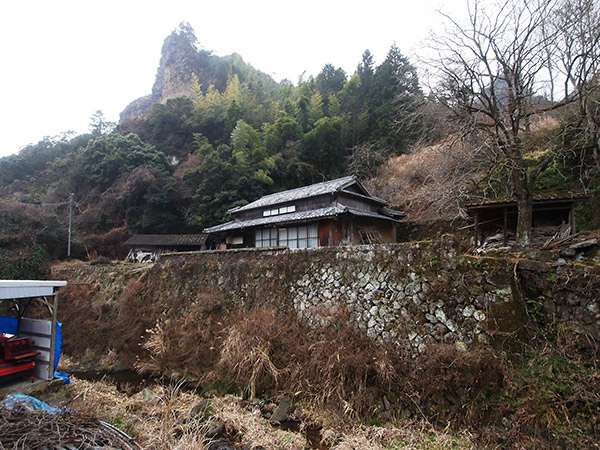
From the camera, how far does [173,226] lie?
78.2 feet

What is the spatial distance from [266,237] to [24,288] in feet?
36.7

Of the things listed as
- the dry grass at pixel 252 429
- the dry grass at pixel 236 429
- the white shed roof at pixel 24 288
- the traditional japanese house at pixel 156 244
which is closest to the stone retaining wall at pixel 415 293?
the dry grass at pixel 236 429

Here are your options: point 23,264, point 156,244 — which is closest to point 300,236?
point 156,244

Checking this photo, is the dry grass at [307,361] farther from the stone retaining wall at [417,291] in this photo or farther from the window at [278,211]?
the window at [278,211]

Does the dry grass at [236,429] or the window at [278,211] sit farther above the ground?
the window at [278,211]

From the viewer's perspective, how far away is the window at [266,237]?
15.8 metres

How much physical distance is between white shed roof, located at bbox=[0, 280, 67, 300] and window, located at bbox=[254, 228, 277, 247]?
10.1 m

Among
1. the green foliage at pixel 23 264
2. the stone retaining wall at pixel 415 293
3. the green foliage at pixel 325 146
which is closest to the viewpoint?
the stone retaining wall at pixel 415 293

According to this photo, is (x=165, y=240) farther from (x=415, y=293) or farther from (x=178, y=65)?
(x=178, y=65)

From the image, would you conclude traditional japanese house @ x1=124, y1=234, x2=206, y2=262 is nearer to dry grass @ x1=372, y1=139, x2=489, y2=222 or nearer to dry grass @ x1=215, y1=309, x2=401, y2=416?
dry grass @ x1=215, y1=309, x2=401, y2=416

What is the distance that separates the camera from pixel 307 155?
25.8 meters

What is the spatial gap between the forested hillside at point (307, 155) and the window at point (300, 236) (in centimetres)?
625

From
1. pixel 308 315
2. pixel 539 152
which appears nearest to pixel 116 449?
pixel 308 315

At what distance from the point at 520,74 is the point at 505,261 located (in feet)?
20.6
